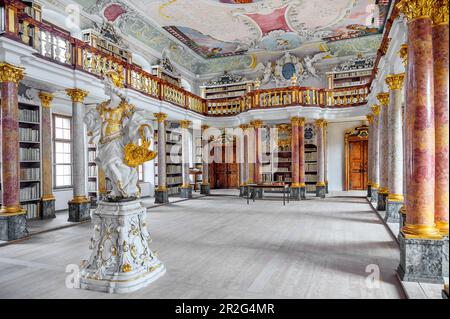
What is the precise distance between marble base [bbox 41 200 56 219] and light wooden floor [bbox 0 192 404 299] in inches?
79.8

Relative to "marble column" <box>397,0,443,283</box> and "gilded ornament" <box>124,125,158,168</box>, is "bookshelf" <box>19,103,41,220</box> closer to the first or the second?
"gilded ornament" <box>124,125,158,168</box>

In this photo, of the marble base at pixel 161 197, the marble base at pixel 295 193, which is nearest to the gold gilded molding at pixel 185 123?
the marble base at pixel 161 197

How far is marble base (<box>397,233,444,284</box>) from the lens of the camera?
3.53m

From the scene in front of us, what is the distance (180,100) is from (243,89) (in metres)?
4.89

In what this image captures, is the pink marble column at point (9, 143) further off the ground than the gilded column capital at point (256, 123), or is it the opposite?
the gilded column capital at point (256, 123)

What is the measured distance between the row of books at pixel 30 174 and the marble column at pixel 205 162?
7.08m

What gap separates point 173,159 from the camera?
14.5m

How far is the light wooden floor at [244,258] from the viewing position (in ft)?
11.1

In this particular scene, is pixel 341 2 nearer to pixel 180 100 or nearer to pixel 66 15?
pixel 180 100

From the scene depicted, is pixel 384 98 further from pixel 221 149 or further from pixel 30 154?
pixel 30 154

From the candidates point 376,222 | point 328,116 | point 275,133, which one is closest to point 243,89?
point 275,133

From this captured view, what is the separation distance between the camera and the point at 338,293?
3.27 metres

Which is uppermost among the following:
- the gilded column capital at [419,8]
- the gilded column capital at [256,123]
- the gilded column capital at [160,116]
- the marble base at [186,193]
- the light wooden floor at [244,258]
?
the gilded column capital at [419,8]

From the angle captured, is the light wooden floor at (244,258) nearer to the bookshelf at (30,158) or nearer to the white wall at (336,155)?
the bookshelf at (30,158)
